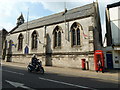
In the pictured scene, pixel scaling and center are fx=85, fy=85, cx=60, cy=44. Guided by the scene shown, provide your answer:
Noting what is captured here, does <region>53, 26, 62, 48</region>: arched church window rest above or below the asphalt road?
above

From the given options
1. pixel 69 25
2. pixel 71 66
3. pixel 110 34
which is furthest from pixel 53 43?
pixel 110 34

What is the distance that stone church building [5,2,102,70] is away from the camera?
1366 centimetres

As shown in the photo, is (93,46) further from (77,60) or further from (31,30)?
(31,30)

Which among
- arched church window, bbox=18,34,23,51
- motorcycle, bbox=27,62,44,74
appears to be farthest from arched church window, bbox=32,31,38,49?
motorcycle, bbox=27,62,44,74

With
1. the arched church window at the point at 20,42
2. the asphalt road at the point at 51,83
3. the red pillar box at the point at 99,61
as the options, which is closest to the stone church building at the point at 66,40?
the arched church window at the point at 20,42

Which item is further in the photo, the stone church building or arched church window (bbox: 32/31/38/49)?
arched church window (bbox: 32/31/38/49)

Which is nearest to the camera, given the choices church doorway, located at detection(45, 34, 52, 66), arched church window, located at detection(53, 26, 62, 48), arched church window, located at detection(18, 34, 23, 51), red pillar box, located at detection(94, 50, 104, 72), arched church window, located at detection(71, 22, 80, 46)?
red pillar box, located at detection(94, 50, 104, 72)

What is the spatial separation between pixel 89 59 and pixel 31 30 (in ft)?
48.8

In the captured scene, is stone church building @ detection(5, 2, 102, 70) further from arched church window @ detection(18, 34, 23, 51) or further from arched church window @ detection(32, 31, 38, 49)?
arched church window @ detection(18, 34, 23, 51)

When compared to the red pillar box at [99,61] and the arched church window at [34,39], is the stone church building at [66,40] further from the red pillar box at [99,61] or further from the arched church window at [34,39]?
the red pillar box at [99,61]

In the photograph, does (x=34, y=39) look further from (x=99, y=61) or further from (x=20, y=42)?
(x=99, y=61)

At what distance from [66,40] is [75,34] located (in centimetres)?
195

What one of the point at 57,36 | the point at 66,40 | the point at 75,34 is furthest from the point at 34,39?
the point at 75,34

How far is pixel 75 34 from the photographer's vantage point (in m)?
15.5
